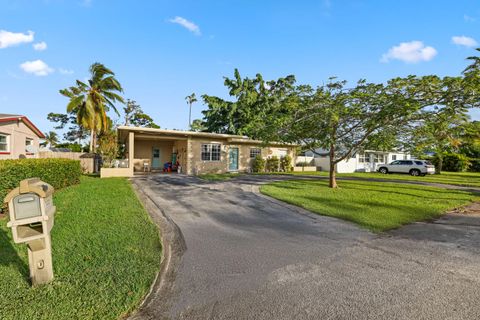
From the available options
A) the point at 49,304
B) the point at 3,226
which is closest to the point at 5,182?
the point at 3,226

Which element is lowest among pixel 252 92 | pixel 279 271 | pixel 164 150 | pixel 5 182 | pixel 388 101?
pixel 279 271

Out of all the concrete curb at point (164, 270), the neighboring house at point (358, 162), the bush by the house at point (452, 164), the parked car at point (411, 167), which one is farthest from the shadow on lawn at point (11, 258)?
the bush by the house at point (452, 164)

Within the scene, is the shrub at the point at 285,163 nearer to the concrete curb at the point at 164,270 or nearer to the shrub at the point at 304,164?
the shrub at the point at 304,164

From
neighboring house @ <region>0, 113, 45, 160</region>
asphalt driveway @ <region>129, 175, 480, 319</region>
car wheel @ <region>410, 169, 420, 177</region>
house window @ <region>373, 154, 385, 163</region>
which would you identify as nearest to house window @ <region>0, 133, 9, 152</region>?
neighboring house @ <region>0, 113, 45, 160</region>

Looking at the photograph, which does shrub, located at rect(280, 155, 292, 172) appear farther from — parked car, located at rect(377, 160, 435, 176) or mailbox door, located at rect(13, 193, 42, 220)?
mailbox door, located at rect(13, 193, 42, 220)

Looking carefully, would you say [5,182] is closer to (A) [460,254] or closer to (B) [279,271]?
(B) [279,271]

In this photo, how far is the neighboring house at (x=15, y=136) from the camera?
1472cm

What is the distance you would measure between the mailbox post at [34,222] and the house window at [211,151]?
15.0 metres

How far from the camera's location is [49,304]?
2.68m

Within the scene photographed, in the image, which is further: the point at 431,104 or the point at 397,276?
the point at 431,104

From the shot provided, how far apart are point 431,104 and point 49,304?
35.4ft

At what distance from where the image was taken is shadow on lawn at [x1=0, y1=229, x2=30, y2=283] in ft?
11.3

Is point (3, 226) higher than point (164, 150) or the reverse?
the reverse

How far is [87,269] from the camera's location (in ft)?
11.3
